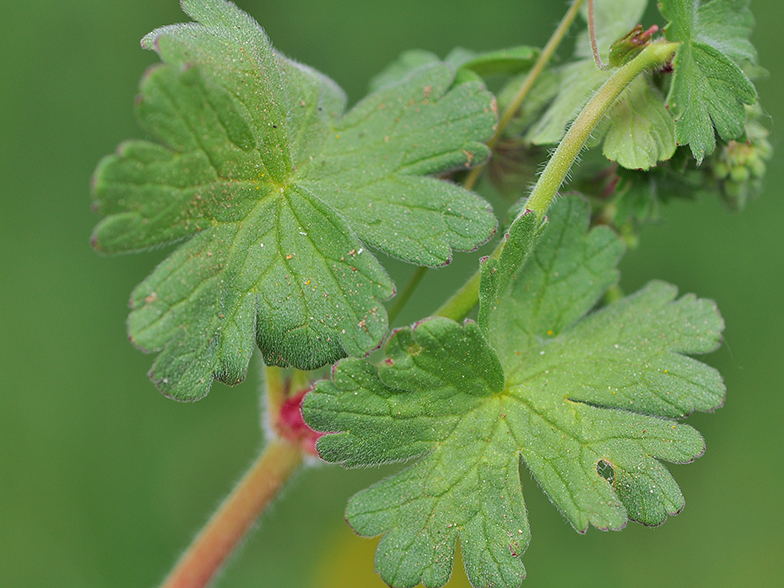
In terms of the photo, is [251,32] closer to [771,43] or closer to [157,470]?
[157,470]

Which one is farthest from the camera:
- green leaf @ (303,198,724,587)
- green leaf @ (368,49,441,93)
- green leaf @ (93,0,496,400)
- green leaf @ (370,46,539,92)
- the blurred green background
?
the blurred green background

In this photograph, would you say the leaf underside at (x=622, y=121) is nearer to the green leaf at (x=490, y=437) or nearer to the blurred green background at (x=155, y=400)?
the green leaf at (x=490, y=437)

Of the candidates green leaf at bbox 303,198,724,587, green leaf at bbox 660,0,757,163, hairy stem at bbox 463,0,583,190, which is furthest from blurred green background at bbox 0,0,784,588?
green leaf at bbox 660,0,757,163

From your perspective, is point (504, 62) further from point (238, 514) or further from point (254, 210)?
point (238, 514)

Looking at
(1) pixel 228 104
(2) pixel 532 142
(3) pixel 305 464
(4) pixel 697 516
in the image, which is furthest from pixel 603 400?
(4) pixel 697 516

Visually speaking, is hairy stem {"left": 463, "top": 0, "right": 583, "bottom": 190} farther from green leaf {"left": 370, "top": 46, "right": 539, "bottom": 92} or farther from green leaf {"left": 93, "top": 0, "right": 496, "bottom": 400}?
green leaf {"left": 93, "top": 0, "right": 496, "bottom": 400}

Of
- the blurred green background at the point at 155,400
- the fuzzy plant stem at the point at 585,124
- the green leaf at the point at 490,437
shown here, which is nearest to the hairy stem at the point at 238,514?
the green leaf at the point at 490,437
